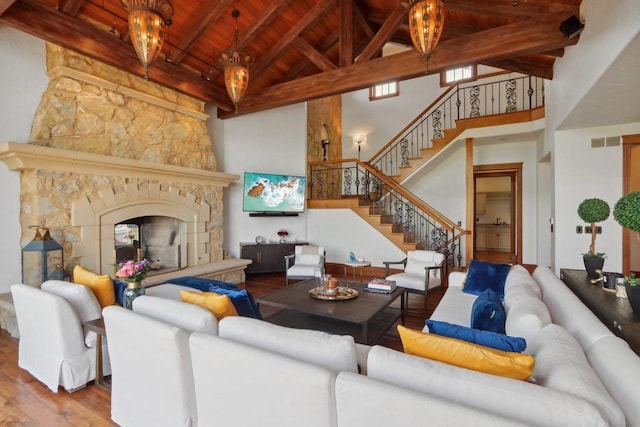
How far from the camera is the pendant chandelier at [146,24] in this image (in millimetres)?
2633

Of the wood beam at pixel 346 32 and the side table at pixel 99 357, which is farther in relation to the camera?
the wood beam at pixel 346 32

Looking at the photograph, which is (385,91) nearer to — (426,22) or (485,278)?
(426,22)

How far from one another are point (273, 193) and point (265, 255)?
133cm

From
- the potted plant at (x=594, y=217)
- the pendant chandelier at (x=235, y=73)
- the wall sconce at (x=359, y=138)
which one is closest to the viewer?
the potted plant at (x=594, y=217)

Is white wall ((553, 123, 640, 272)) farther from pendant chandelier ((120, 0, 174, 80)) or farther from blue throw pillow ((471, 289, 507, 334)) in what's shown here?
pendant chandelier ((120, 0, 174, 80))

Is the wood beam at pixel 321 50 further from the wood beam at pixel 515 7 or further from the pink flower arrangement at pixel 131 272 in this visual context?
the pink flower arrangement at pixel 131 272

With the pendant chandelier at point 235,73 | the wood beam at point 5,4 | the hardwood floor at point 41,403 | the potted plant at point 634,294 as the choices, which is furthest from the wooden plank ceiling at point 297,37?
the hardwood floor at point 41,403

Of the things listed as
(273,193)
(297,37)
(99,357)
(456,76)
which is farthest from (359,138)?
(99,357)

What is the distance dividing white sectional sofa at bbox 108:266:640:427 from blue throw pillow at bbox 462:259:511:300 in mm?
1587

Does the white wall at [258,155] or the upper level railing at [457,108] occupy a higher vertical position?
the upper level railing at [457,108]

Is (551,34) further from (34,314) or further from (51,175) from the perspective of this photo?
(51,175)

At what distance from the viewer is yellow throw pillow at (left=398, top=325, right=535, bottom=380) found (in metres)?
1.22

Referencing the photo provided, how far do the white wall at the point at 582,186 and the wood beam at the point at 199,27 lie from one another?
5.16 meters

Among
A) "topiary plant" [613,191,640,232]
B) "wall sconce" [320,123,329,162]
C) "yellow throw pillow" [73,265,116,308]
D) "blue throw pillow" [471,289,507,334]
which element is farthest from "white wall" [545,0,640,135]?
"wall sconce" [320,123,329,162]
